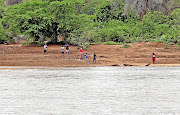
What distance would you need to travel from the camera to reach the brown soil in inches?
1779

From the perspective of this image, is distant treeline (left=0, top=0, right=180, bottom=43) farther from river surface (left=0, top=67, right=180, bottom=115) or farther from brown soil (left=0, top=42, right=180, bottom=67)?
river surface (left=0, top=67, right=180, bottom=115)

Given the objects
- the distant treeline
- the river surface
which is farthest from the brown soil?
the river surface

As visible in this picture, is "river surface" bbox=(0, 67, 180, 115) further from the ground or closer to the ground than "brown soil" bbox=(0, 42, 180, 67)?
closer to the ground

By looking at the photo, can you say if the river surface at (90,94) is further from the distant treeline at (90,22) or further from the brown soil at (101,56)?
the distant treeline at (90,22)

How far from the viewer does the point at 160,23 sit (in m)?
59.2

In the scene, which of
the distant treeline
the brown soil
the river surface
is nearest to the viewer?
the river surface

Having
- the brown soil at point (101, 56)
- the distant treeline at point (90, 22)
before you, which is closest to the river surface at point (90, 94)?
the brown soil at point (101, 56)

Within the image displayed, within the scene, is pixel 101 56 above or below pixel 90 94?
above

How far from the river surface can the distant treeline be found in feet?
65.0

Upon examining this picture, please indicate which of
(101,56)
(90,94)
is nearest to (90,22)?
(101,56)

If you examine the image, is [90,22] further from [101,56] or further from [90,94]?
[90,94]

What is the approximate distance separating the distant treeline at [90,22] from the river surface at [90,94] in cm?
1982

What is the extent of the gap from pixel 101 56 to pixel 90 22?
11338mm

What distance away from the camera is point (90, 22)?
58.2 m
